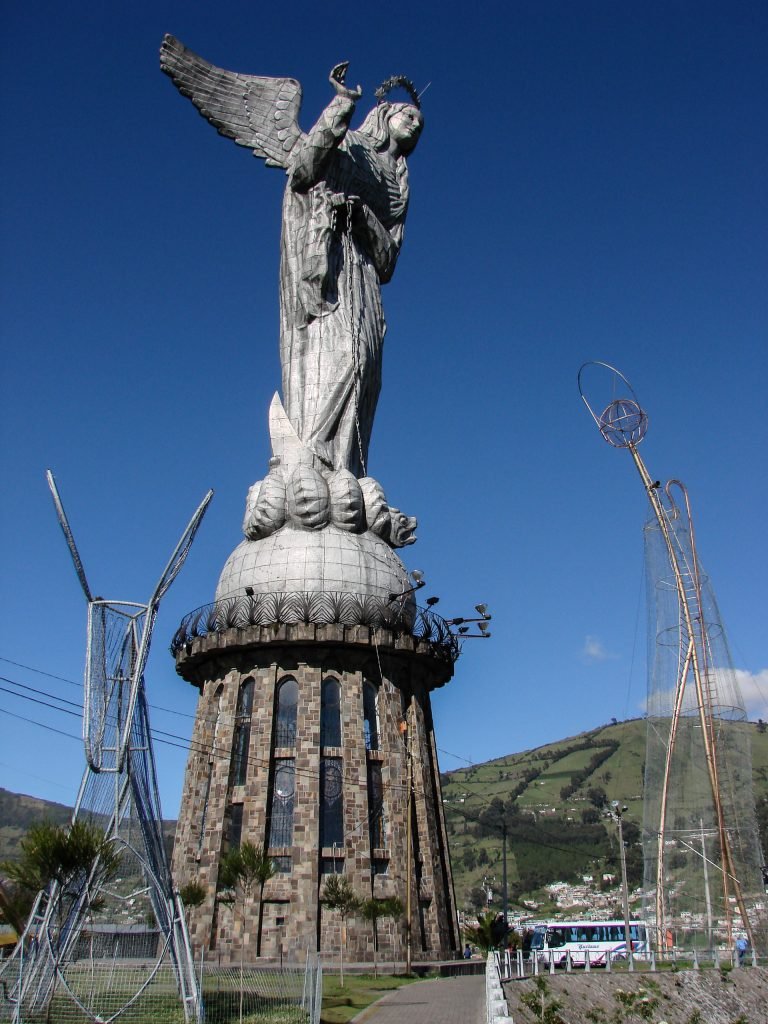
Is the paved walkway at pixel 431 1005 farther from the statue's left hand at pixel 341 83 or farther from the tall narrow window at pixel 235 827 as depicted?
the statue's left hand at pixel 341 83

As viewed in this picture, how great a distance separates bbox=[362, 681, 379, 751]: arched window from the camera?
40.8 meters

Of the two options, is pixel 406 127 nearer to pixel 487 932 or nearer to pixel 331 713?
pixel 331 713

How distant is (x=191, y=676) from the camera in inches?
1763

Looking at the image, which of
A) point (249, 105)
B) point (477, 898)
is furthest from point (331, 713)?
point (477, 898)

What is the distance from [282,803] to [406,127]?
39.8 m

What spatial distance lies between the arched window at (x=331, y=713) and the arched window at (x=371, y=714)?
1.15m

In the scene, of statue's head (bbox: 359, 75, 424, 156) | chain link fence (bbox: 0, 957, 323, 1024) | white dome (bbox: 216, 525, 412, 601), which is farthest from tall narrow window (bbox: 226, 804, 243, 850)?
statue's head (bbox: 359, 75, 424, 156)

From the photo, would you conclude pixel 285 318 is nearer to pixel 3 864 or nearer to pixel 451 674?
pixel 451 674

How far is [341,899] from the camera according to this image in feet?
113

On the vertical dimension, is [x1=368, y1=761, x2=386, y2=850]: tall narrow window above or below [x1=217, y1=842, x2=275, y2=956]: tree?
above

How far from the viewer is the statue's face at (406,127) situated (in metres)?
56.5

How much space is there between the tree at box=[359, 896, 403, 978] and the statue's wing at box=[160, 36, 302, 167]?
3709 cm

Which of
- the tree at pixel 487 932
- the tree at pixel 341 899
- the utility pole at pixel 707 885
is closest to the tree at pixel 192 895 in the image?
the tree at pixel 341 899

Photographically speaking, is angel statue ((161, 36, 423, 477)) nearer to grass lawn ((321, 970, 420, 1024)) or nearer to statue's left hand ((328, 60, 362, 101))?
statue's left hand ((328, 60, 362, 101))
